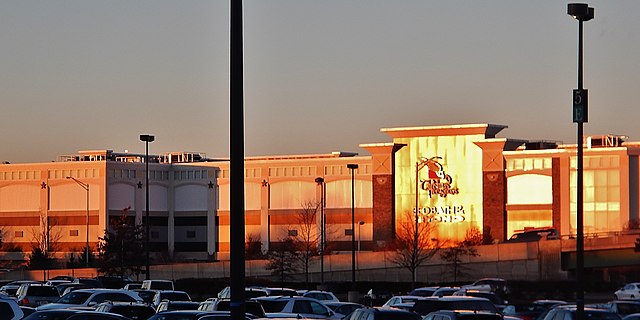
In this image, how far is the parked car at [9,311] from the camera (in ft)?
95.3

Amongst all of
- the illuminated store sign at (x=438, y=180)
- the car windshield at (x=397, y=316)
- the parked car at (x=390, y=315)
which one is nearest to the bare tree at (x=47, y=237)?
the illuminated store sign at (x=438, y=180)

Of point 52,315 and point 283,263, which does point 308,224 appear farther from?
point 52,315

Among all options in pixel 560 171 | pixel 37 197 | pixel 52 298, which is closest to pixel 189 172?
pixel 37 197

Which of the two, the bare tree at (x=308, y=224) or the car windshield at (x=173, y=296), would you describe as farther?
the bare tree at (x=308, y=224)

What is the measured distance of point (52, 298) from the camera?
49.2m

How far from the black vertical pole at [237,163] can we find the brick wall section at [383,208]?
116m

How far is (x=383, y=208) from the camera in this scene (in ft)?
433

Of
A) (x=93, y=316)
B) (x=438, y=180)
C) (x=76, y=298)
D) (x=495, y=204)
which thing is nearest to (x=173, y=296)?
(x=76, y=298)

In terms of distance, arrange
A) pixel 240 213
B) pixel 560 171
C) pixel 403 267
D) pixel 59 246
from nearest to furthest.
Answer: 1. pixel 240 213
2. pixel 403 267
3. pixel 560 171
4. pixel 59 246

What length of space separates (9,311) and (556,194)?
10031cm

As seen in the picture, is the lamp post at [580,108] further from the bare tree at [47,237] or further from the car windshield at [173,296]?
the bare tree at [47,237]

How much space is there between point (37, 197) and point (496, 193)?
160 feet

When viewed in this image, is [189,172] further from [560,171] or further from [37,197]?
[560,171]

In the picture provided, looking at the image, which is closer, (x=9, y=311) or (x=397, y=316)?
(x=397, y=316)
